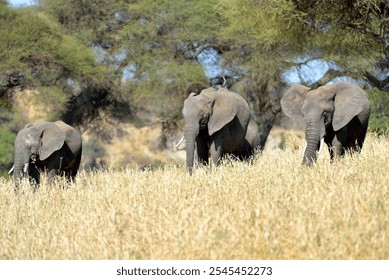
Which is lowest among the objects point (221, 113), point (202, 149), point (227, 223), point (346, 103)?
point (202, 149)

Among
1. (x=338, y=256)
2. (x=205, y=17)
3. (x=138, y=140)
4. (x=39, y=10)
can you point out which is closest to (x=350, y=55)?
(x=205, y=17)

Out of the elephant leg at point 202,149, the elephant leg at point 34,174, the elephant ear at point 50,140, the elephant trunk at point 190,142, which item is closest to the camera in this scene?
the elephant trunk at point 190,142

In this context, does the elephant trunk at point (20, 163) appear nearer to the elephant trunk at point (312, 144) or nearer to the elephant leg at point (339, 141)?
the elephant trunk at point (312, 144)

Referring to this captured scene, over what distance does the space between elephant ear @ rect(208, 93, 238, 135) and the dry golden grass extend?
358 centimetres

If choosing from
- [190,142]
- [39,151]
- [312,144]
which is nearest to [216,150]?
[190,142]

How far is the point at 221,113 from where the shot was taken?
13.0 metres

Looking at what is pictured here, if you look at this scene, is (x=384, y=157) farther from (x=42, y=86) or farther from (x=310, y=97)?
(x=42, y=86)

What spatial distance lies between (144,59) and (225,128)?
651 inches

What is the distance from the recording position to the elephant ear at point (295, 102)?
1248cm

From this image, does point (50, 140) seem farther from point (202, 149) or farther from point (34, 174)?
point (202, 149)

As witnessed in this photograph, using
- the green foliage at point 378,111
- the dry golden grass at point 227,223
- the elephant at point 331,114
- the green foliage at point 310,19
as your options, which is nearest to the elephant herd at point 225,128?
the elephant at point 331,114

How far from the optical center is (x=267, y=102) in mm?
28969

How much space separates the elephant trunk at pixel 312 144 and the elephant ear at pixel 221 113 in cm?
202

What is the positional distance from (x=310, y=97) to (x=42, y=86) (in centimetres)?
1810
